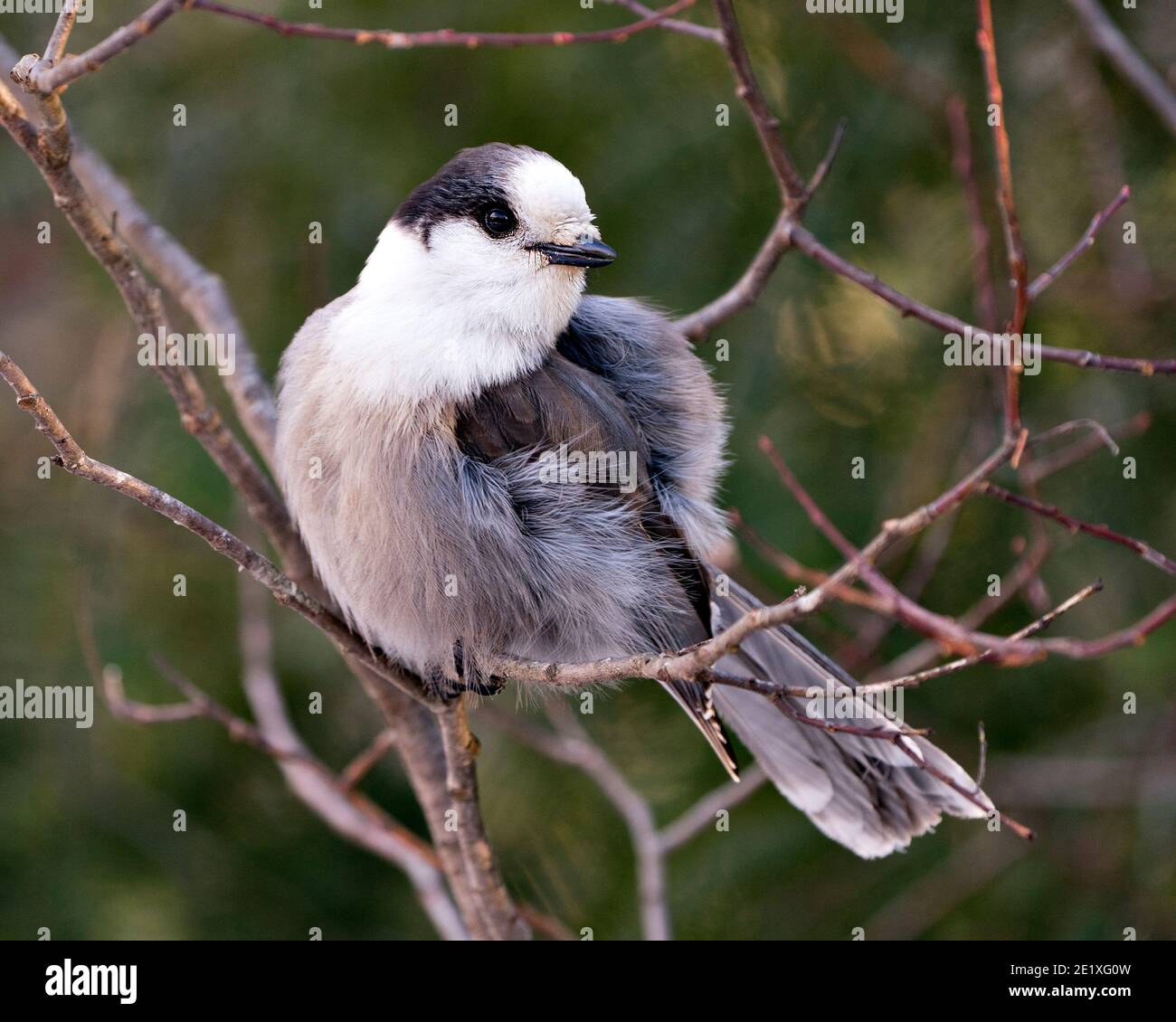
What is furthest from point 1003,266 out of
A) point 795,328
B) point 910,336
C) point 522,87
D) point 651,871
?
point 651,871

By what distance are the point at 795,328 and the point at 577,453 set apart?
1.44 m

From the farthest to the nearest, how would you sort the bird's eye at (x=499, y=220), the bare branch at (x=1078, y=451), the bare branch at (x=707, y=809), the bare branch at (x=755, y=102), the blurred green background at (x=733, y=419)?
the blurred green background at (x=733, y=419) → the bare branch at (x=1078, y=451) → the bare branch at (x=707, y=809) → the bird's eye at (x=499, y=220) → the bare branch at (x=755, y=102)

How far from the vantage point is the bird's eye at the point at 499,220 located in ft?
9.95

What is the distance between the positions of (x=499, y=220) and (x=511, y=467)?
594 mm

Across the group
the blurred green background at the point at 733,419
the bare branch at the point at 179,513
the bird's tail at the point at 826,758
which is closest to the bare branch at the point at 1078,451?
the blurred green background at the point at 733,419

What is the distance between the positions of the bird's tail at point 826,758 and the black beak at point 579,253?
1.00 m

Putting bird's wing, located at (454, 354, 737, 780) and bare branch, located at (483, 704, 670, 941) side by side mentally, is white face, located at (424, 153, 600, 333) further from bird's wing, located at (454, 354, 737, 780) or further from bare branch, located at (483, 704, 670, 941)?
bare branch, located at (483, 704, 670, 941)

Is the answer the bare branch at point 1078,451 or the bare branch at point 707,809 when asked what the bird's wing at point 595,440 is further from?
the bare branch at point 1078,451

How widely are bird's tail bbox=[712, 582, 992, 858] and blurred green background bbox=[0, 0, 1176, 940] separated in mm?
650

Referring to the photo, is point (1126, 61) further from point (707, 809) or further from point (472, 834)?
point (472, 834)

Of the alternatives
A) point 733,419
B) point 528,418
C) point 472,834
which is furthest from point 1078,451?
point 472,834

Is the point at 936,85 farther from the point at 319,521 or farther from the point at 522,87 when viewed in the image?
the point at 319,521

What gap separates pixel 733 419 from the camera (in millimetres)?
4008
